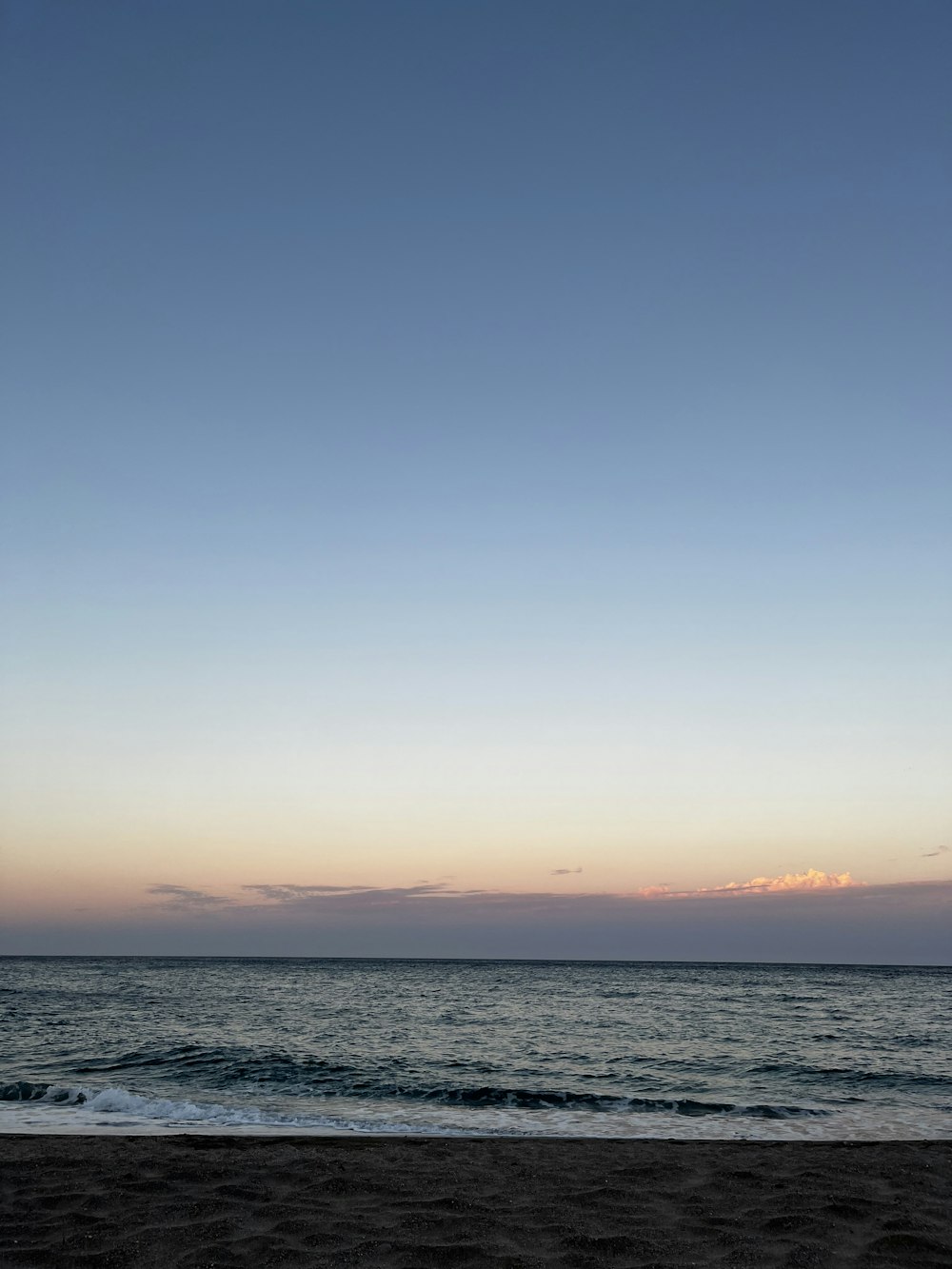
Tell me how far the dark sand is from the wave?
548 centimetres

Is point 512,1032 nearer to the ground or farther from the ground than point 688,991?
farther from the ground

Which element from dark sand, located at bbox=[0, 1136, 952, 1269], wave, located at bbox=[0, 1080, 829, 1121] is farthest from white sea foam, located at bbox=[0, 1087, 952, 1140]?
dark sand, located at bbox=[0, 1136, 952, 1269]

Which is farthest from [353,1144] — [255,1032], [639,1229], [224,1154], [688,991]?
[688,991]

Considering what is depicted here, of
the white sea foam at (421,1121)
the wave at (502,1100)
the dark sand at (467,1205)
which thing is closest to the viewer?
the dark sand at (467,1205)

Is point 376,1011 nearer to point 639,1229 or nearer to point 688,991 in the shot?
point 688,991

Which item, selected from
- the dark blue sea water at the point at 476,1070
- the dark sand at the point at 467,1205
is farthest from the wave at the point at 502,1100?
the dark sand at the point at 467,1205

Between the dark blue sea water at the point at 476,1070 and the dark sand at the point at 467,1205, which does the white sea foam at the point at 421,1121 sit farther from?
the dark sand at the point at 467,1205

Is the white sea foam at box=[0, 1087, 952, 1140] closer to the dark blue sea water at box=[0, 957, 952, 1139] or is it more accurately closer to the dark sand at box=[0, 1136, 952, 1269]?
the dark blue sea water at box=[0, 957, 952, 1139]

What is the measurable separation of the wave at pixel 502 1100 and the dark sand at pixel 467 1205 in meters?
5.48

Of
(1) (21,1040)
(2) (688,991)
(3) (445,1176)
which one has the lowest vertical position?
(2) (688,991)

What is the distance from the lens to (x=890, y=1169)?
1164 centimetres

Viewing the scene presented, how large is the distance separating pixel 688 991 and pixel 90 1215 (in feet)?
205

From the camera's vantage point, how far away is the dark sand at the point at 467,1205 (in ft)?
26.9

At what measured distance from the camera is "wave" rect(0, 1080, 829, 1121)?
18281 mm
